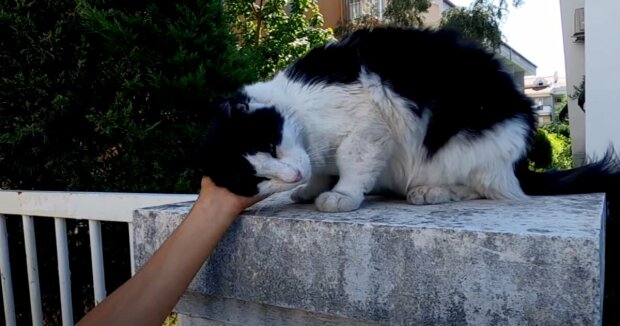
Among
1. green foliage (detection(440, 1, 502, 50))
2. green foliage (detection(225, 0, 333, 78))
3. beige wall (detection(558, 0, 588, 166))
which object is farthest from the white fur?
green foliage (detection(440, 1, 502, 50))

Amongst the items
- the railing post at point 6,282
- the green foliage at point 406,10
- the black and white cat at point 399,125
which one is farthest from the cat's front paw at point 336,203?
the green foliage at point 406,10

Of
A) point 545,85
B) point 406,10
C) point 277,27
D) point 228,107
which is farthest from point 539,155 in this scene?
point 545,85

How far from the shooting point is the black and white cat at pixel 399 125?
1.13m

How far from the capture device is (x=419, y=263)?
0.82 metres

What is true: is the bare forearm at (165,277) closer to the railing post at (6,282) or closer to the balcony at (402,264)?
the balcony at (402,264)

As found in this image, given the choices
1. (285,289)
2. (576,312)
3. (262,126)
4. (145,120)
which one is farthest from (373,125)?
(145,120)

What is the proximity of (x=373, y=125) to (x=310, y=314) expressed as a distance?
18.6 inches

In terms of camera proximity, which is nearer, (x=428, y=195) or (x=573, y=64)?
(x=428, y=195)

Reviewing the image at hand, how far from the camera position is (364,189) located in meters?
1.19

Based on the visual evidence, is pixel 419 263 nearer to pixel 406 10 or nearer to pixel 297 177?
pixel 297 177

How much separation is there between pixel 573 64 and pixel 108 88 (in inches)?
237

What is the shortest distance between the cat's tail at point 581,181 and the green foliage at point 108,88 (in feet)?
3.84

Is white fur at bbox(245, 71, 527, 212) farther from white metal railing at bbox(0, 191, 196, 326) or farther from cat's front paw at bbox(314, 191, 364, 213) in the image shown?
white metal railing at bbox(0, 191, 196, 326)

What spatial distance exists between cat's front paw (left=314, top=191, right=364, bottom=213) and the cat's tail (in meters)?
0.48
